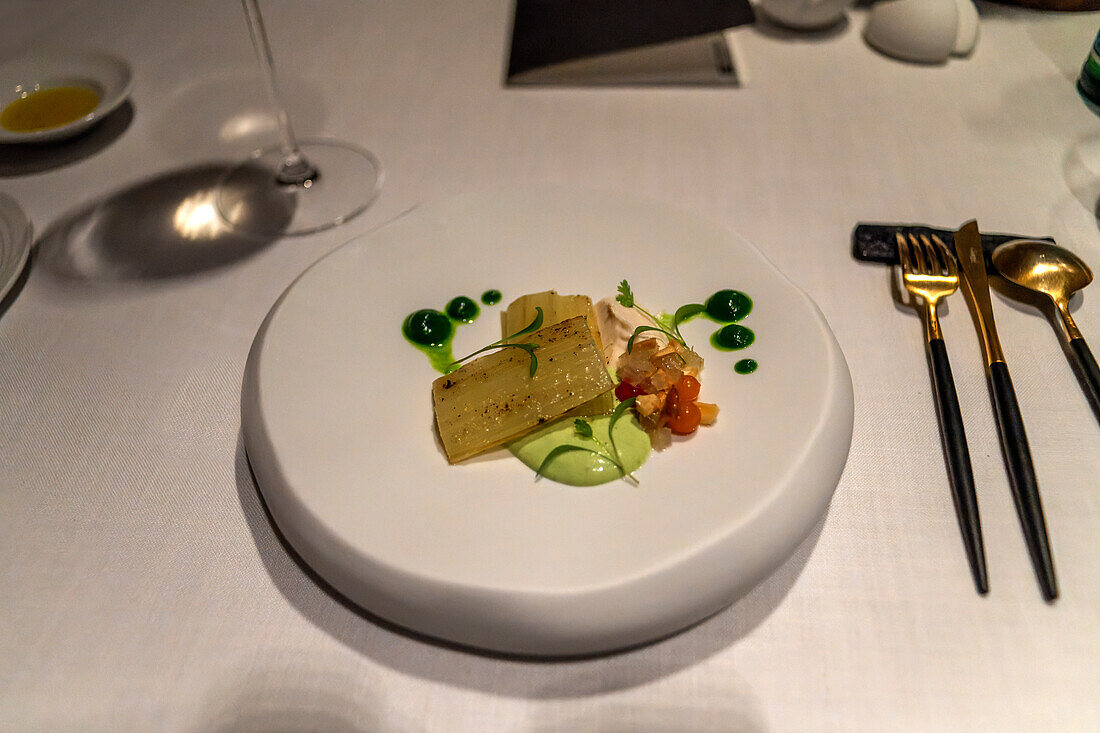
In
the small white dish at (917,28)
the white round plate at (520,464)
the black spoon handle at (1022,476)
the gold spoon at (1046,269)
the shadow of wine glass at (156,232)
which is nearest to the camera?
the white round plate at (520,464)

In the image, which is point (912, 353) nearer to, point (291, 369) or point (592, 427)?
point (592, 427)

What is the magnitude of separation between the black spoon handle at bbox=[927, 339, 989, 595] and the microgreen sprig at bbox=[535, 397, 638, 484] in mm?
364

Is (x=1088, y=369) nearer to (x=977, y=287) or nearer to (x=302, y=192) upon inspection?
(x=977, y=287)

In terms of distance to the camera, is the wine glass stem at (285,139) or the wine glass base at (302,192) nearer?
the wine glass stem at (285,139)

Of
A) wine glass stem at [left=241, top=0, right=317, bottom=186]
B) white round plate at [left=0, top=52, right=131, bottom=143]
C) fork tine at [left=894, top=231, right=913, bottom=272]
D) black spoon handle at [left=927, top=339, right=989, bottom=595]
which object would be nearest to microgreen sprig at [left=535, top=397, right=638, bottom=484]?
black spoon handle at [left=927, top=339, right=989, bottom=595]

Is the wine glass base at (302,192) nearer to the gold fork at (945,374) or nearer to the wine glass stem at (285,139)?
the wine glass stem at (285,139)

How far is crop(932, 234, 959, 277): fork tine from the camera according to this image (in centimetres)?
102

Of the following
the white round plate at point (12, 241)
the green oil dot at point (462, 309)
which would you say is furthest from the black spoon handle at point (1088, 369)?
the white round plate at point (12, 241)

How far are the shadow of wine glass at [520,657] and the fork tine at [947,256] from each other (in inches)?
19.9

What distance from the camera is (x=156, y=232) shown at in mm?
1180

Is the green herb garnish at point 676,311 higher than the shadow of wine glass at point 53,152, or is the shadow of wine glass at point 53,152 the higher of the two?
the shadow of wine glass at point 53,152

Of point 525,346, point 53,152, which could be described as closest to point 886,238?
point 525,346

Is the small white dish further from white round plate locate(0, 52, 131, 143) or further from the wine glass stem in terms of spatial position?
white round plate locate(0, 52, 131, 143)

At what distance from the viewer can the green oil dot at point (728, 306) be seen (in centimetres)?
87
